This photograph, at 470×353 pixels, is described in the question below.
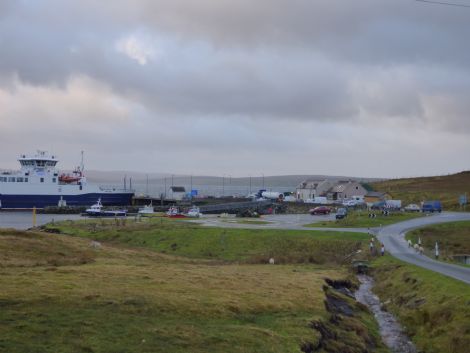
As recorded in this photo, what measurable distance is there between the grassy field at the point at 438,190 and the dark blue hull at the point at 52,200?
63.7 meters

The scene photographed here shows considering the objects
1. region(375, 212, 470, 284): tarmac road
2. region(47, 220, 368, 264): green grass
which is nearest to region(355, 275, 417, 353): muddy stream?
region(375, 212, 470, 284): tarmac road

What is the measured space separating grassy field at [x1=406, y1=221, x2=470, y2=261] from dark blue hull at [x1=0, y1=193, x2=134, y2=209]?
8830 centimetres

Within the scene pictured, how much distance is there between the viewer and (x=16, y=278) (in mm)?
20719

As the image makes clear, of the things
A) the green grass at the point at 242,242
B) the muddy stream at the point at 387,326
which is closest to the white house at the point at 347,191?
the green grass at the point at 242,242

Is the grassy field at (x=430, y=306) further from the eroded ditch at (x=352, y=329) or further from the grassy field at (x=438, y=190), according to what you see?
the grassy field at (x=438, y=190)

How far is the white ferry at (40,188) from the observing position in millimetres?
119856

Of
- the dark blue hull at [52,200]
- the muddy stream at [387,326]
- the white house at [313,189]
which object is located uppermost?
the white house at [313,189]

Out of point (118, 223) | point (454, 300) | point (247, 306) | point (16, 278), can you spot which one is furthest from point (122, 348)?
point (118, 223)

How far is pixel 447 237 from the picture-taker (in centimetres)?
4962

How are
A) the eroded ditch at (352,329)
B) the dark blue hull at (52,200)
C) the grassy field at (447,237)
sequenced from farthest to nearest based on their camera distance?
1. the dark blue hull at (52,200)
2. the grassy field at (447,237)
3. the eroded ditch at (352,329)

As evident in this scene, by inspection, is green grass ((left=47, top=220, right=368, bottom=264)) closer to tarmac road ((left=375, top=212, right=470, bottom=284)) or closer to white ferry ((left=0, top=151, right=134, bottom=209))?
tarmac road ((left=375, top=212, right=470, bottom=284))

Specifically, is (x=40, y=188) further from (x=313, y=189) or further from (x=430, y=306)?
(x=430, y=306)

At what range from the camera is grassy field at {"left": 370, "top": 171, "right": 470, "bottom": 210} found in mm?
105375

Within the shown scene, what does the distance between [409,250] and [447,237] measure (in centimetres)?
1243
